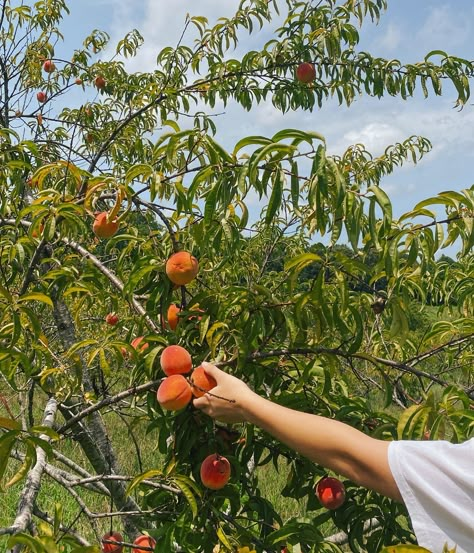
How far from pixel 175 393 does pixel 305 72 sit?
6.63 feet

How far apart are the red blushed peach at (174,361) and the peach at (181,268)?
0.49 feet

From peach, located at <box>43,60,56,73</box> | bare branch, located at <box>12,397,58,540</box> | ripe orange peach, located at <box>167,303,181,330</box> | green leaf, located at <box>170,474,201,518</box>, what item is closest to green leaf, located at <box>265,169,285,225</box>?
ripe orange peach, located at <box>167,303,181,330</box>

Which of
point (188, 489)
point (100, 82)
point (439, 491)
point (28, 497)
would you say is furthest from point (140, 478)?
point (100, 82)

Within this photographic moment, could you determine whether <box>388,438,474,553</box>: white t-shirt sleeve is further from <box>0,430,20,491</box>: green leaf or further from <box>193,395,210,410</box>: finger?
<box>0,430,20,491</box>: green leaf

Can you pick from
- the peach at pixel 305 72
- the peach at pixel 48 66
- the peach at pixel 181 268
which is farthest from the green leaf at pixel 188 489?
the peach at pixel 48 66

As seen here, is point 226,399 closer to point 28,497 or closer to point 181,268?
point 181,268

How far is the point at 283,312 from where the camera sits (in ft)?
3.90

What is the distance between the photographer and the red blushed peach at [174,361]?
3.78 feet

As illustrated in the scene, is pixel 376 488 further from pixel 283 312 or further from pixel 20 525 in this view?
pixel 20 525

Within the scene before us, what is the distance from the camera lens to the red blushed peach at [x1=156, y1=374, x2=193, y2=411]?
112 cm

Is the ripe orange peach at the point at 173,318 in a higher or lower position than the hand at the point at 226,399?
higher

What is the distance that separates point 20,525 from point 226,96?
2119mm

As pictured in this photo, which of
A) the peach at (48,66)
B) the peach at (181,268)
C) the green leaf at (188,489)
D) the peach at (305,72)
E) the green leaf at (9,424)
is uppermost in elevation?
the peach at (48,66)

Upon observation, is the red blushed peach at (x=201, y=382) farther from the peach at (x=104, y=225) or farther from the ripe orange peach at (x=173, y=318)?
the peach at (x=104, y=225)
